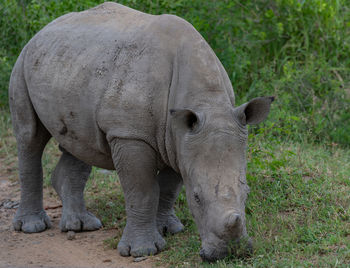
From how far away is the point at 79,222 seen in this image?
240 inches

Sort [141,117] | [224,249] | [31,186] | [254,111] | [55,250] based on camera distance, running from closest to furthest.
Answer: [224,249]
[254,111]
[141,117]
[55,250]
[31,186]

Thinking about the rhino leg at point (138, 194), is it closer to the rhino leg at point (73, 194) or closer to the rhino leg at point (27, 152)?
the rhino leg at point (73, 194)

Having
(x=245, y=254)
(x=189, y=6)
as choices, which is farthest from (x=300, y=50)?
(x=245, y=254)

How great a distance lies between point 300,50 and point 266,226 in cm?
447

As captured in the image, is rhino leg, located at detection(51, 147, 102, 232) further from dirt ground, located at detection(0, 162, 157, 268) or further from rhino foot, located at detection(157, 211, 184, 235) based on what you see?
rhino foot, located at detection(157, 211, 184, 235)

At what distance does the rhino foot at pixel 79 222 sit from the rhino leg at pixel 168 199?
73cm

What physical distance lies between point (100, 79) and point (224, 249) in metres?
1.78

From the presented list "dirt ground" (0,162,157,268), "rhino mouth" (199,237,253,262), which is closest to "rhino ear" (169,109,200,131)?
"rhino mouth" (199,237,253,262)

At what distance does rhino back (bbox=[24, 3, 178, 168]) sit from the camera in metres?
5.05

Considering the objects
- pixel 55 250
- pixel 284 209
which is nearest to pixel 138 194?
pixel 55 250

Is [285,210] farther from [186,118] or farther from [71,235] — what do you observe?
[71,235]

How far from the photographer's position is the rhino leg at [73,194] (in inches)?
241

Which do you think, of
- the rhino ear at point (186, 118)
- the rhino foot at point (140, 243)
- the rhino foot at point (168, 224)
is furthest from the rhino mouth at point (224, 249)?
the rhino foot at point (168, 224)

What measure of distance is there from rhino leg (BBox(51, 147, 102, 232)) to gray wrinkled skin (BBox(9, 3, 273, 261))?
0.01 metres
